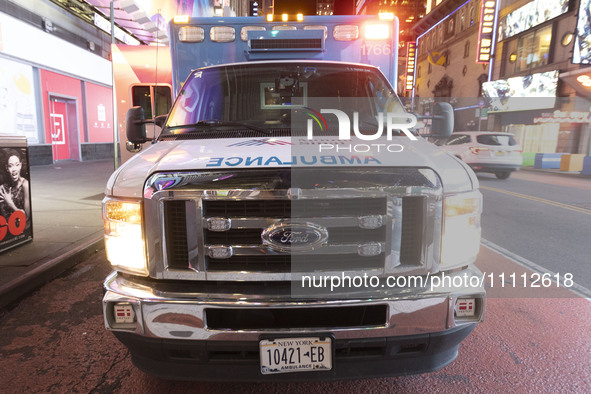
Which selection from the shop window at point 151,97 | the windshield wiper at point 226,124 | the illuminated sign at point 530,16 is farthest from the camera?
the illuminated sign at point 530,16

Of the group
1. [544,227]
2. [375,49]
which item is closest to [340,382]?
[375,49]

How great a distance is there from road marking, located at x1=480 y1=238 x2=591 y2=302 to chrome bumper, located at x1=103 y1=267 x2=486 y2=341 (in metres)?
3.02

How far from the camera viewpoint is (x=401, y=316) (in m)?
2.17

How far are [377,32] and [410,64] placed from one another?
4518 centimetres

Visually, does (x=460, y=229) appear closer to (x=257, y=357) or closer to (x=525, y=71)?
(x=257, y=357)

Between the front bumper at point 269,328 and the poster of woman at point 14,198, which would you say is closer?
the front bumper at point 269,328

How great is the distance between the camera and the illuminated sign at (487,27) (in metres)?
31.2

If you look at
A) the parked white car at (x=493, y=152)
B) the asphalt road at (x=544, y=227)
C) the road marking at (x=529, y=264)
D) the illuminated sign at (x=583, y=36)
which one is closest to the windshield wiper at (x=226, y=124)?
the road marking at (x=529, y=264)

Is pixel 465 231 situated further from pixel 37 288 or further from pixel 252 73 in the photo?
pixel 37 288

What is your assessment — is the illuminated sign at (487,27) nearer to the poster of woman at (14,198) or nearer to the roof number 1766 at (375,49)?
the roof number 1766 at (375,49)

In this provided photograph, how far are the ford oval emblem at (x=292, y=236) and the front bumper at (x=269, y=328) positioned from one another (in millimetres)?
272

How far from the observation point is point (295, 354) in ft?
7.00

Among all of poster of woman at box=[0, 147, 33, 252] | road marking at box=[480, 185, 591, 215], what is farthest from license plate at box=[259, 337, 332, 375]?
road marking at box=[480, 185, 591, 215]

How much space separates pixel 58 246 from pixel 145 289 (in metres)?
3.92
